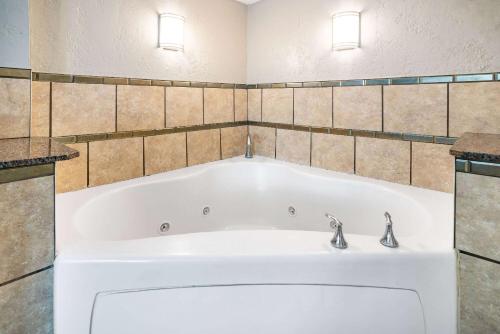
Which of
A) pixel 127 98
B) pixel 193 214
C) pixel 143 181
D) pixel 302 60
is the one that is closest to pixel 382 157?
pixel 302 60

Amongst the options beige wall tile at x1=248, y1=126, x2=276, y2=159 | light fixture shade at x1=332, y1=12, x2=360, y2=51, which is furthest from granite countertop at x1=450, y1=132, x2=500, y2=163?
beige wall tile at x1=248, y1=126, x2=276, y2=159

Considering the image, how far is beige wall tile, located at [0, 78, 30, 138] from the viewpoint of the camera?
3.79 feet

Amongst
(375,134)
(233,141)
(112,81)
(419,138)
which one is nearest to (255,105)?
(233,141)

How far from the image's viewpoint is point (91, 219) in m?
1.36

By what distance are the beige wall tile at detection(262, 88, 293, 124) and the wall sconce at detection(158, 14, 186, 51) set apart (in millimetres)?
748

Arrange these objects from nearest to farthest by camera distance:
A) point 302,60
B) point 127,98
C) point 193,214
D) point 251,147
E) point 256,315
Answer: point 256,315 < point 127,98 < point 193,214 < point 302,60 < point 251,147

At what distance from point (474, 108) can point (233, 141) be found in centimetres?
149

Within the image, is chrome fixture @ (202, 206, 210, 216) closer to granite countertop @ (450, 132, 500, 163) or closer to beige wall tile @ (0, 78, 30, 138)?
beige wall tile @ (0, 78, 30, 138)

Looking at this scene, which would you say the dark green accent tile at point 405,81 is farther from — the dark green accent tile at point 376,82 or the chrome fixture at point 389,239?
the chrome fixture at point 389,239

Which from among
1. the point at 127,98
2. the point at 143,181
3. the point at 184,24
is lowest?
the point at 143,181

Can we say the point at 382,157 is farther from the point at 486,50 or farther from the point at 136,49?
the point at 136,49

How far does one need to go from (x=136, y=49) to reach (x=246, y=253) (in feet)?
4.48

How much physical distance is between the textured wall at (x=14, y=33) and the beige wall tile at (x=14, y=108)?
0.07m

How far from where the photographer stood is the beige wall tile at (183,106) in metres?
1.92
